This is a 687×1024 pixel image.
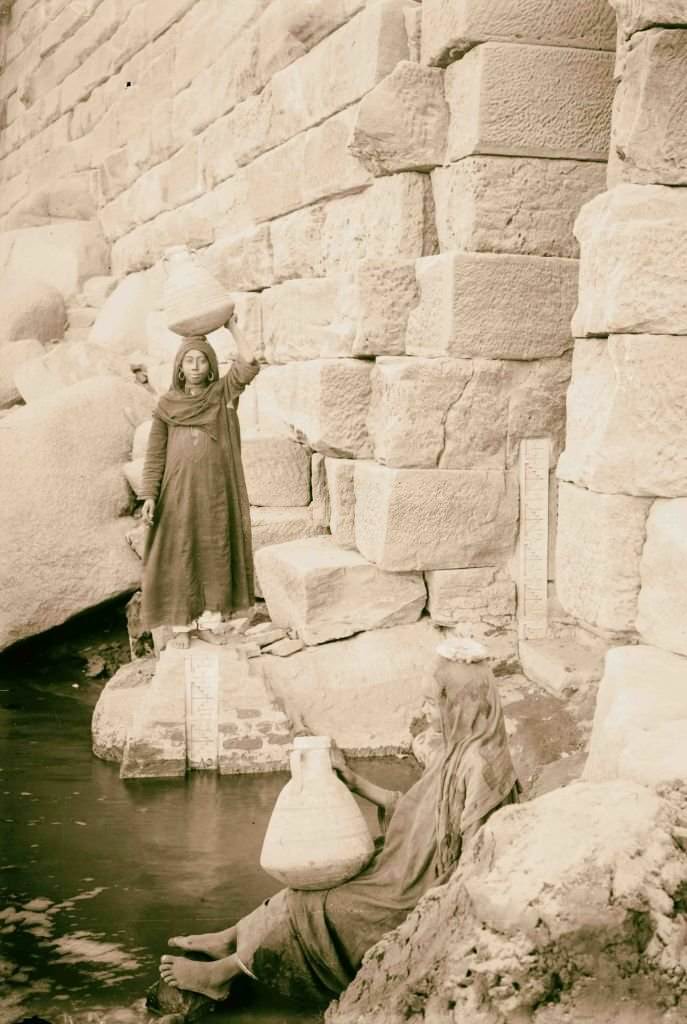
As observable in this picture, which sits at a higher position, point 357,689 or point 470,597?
point 470,597

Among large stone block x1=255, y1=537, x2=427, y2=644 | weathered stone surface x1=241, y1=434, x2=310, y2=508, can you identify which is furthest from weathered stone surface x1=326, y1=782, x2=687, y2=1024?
weathered stone surface x1=241, y1=434, x2=310, y2=508

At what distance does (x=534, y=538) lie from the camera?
6.95m

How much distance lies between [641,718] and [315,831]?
3.56 ft

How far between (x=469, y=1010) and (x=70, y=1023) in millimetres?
1152

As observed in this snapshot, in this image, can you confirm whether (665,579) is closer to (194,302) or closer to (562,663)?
(562,663)

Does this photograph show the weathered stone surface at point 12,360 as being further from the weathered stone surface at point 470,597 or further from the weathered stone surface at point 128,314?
the weathered stone surface at point 470,597

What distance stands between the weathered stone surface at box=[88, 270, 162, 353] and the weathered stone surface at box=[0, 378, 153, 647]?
7.21ft

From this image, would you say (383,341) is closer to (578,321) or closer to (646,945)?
(578,321)

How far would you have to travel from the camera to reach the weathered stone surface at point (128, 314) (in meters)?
10.9

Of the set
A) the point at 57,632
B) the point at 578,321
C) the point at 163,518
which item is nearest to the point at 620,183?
the point at 578,321

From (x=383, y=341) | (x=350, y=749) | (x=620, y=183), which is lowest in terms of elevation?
(x=350, y=749)

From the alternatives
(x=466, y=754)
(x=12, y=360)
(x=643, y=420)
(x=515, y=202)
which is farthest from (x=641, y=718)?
(x=12, y=360)

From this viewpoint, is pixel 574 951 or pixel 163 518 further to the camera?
pixel 163 518

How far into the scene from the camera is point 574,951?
10.8ft
